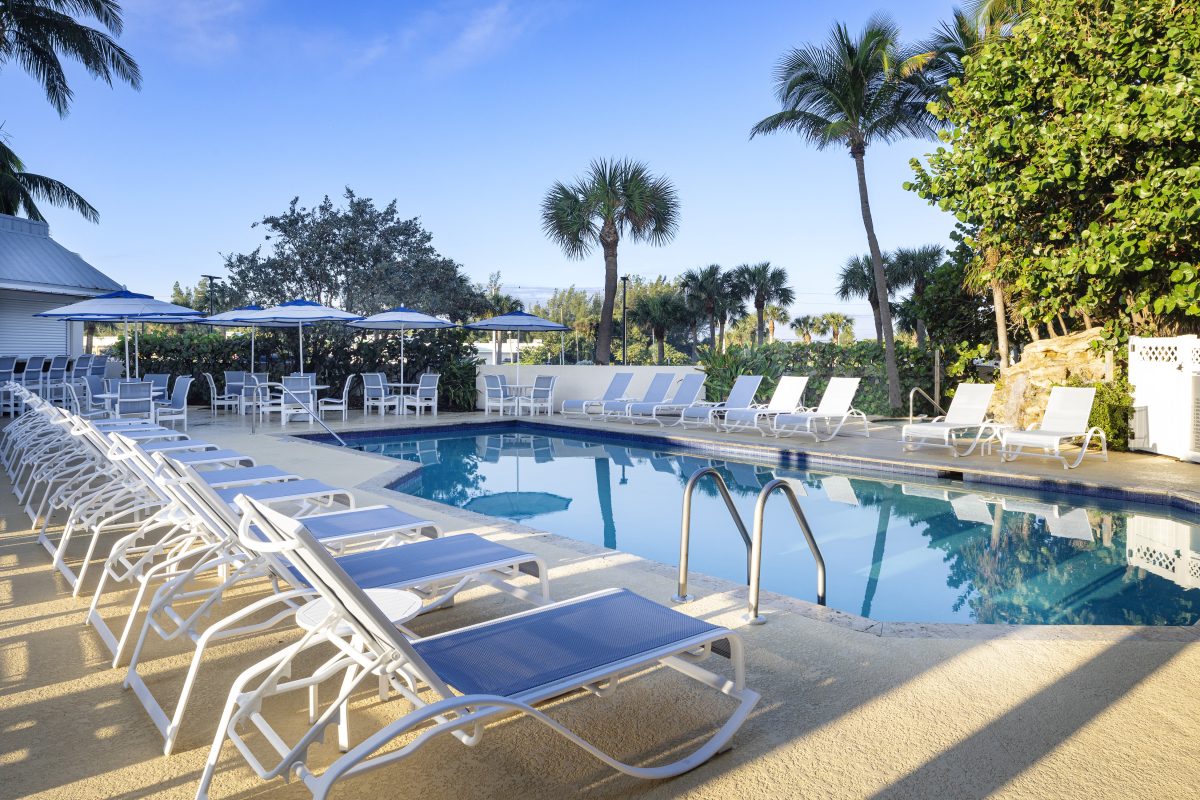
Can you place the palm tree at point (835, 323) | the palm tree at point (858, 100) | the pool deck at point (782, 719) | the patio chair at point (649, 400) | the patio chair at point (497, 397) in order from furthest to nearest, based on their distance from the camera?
the palm tree at point (835, 323)
the patio chair at point (497, 397)
the palm tree at point (858, 100)
the patio chair at point (649, 400)
the pool deck at point (782, 719)

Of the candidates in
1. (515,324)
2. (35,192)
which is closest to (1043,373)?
(515,324)

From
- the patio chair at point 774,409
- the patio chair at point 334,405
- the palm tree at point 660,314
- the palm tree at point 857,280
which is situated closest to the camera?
the patio chair at point 774,409

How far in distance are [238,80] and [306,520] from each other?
67.3ft

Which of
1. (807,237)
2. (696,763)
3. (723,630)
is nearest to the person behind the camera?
(696,763)

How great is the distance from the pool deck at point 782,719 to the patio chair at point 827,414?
7770 millimetres

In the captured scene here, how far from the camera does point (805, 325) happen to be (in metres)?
53.5

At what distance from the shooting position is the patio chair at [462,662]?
182 centimetres

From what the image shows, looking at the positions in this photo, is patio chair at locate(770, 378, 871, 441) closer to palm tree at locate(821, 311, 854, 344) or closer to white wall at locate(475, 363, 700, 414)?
white wall at locate(475, 363, 700, 414)

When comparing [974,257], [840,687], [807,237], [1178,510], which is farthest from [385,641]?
[807,237]

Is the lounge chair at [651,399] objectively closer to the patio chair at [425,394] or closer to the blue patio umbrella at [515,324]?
A: the blue patio umbrella at [515,324]

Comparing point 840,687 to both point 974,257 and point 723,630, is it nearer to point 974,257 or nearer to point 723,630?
point 723,630

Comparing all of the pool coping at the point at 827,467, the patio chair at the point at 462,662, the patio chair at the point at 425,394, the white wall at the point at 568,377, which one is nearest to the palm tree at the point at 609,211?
the white wall at the point at 568,377

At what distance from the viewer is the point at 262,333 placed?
1714 cm

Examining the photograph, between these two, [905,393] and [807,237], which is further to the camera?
[807,237]
